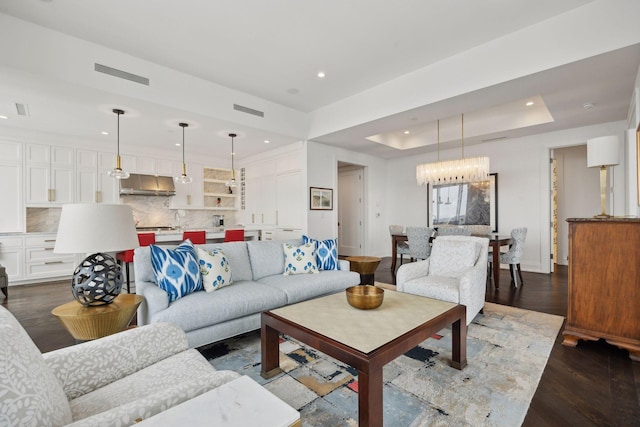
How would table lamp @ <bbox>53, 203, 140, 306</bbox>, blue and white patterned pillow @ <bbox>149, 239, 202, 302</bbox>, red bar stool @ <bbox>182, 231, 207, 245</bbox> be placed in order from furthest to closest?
red bar stool @ <bbox>182, 231, 207, 245</bbox> → blue and white patterned pillow @ <bbox>149, 239, 202, 302</bbox> → table lamp @ <bbox>53, 203, 140, 306</bbox>

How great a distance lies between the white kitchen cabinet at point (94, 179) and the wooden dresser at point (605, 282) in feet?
23.6

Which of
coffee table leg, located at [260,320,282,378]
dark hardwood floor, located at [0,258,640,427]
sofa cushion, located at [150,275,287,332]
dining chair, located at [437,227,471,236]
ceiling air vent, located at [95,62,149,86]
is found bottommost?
dark hardwood floor, located at [0,258,640,427]

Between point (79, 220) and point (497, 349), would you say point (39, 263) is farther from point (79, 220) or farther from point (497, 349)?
point (497, 349)

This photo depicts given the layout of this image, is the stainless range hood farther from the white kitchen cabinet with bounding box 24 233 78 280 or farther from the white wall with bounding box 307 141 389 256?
the white wall with bounding box 307 141 389 256

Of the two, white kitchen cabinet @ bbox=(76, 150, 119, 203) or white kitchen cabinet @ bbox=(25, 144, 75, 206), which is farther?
white kitchen cabinet @ bbox=(76, 150, 119, 203)

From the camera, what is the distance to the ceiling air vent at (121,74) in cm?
336

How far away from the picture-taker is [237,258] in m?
3.17

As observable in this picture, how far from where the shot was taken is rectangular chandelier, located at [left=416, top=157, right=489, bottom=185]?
509cm

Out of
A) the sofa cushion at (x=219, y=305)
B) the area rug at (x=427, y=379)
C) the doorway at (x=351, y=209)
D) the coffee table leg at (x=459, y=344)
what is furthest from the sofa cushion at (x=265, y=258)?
the doorway at (x=351, y=209)

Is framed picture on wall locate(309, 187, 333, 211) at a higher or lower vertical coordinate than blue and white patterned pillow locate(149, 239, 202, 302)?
higher

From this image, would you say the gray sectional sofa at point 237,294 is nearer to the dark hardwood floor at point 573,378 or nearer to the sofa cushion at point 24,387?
the dark hardwood floor at point 573,378

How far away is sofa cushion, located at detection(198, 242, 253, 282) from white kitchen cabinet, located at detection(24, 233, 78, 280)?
13.2 ft

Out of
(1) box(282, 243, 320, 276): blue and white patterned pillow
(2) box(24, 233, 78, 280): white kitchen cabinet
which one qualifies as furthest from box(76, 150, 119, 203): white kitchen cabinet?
(1) box(282, 243, 320, 276): blue and white patterned pillow

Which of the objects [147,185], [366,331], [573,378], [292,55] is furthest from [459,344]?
[147,185]
